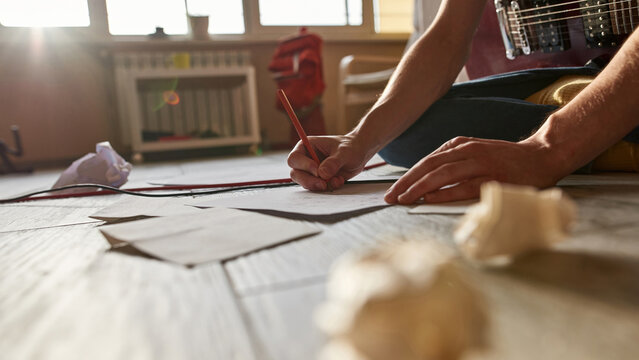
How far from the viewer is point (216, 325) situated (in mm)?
361

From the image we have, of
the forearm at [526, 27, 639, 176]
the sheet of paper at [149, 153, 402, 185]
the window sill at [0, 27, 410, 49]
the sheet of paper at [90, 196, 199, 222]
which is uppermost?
the window sill at [0, 27, 410, 49]

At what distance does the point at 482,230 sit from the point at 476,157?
345 mm

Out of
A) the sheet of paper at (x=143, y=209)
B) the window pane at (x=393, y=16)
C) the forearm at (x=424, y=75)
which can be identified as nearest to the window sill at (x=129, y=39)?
the window pane at (x=393, y=16)

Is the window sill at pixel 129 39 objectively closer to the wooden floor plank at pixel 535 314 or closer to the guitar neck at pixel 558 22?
the guitar neck at pixel 558 22

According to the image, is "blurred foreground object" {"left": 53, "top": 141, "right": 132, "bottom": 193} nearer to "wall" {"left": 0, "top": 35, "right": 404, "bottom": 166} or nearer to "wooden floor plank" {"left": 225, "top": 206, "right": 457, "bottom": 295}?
"wooden floor plank" {"left": 225, "top": 206, "right": 457, "bottom": 295}

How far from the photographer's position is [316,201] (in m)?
0.86

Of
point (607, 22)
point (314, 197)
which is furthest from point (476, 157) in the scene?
point (607, 22)

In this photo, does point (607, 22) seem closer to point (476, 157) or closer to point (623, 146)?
point (623, 146)

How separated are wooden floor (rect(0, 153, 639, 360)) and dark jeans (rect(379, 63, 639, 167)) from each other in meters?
0.45

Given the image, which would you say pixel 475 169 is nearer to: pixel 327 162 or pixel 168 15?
pixel 327 162

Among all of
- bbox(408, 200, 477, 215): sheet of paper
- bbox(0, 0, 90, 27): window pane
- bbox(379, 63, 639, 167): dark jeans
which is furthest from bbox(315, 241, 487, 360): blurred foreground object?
bbox(0, 0, 90, 27): window pane

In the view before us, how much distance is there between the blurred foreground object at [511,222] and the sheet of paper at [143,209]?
528 mm

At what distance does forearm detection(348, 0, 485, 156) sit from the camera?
3.62ft

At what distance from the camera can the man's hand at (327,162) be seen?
3.19 ft
